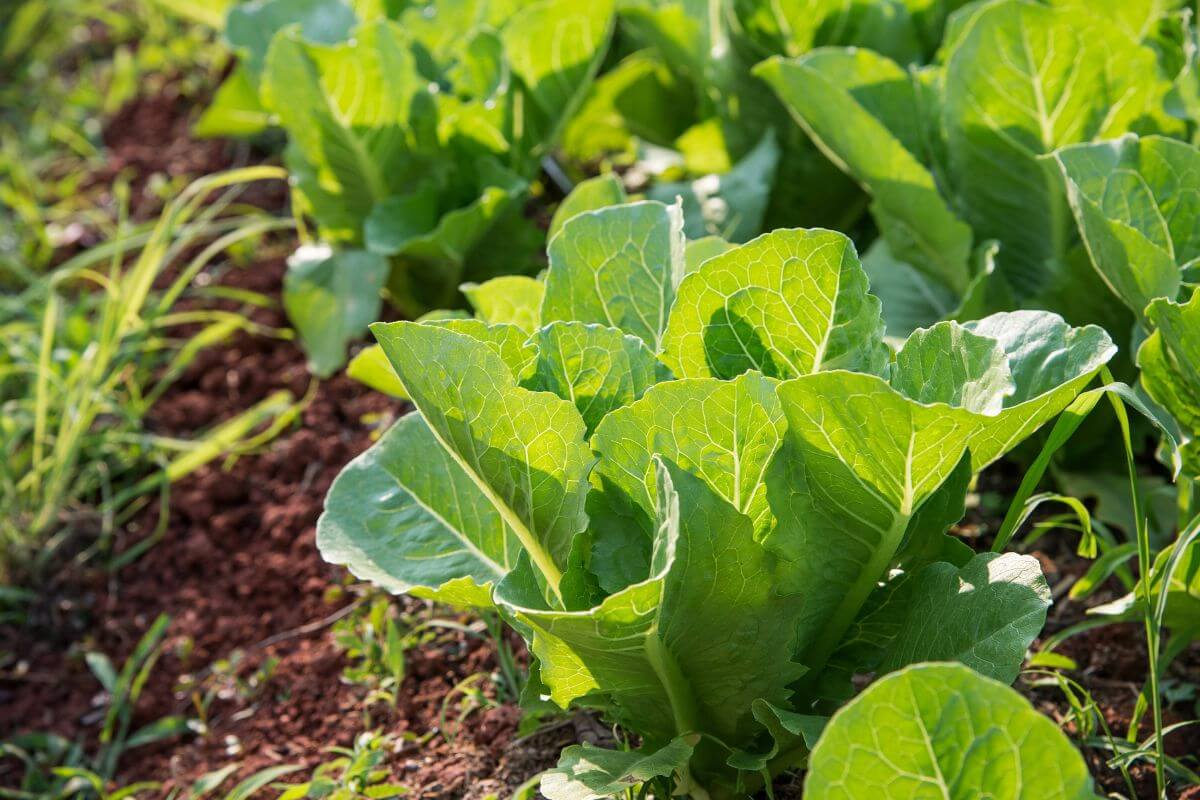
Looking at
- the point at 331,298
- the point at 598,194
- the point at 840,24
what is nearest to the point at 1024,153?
the point at 840,24

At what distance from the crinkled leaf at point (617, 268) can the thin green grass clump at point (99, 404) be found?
1.32 m

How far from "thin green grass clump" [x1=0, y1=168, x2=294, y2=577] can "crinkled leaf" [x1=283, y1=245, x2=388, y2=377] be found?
0.19 meters

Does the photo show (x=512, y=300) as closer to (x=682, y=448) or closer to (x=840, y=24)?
(x=682, y=448)

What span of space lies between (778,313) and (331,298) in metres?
1.54

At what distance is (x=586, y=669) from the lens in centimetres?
160

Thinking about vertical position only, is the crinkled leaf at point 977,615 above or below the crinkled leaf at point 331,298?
above

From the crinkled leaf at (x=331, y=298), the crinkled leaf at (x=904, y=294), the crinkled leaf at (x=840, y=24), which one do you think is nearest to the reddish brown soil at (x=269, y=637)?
the crinkled leaf at (x=331, y=298)

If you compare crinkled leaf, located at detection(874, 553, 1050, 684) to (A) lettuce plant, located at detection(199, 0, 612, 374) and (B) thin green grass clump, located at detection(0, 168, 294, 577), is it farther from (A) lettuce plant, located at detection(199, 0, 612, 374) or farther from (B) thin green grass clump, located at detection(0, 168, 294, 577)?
(B) thin green grass clump, located at detection(0, 168, 294, 577)

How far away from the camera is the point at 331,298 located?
296 cm

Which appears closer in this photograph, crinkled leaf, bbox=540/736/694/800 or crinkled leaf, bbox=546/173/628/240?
crinkled leaf, bbox=540/736/694/800

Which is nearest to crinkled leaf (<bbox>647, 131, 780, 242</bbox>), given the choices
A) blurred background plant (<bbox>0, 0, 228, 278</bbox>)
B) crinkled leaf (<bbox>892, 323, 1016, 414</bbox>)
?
crinkled leaf (<bbox>892, 323, 1016, 414</bbox>)

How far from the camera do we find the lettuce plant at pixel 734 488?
1.49 meters

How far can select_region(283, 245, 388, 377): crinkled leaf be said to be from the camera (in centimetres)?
289

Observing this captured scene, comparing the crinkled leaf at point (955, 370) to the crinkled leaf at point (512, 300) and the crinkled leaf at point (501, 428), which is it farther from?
the crinkled leaf at point (512, 300)
